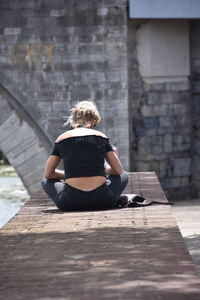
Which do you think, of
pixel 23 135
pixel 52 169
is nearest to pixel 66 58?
pixel 23 135

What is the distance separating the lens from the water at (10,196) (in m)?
18.5

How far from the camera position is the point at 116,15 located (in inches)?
595

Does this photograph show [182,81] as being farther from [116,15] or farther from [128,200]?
[128,200]

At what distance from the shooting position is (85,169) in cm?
698

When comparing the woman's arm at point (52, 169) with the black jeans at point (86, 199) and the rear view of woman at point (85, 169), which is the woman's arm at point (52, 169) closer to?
the rear view of woman at point (85, 169)

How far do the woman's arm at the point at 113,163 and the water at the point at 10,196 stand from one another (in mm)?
9481

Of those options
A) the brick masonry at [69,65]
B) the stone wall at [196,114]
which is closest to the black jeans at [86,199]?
the brick masonry at [69,65]

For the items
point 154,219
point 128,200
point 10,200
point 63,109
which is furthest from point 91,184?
point 10,200

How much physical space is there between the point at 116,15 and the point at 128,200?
848 centimetres

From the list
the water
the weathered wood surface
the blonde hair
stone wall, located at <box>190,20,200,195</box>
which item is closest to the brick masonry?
stone wall, located at <box>190,20,200,195</box>

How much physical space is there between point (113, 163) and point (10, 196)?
48.5 feet

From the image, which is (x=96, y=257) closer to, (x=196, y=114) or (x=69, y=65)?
(x=69, y=65)

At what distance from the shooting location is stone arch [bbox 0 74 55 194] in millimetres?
15328

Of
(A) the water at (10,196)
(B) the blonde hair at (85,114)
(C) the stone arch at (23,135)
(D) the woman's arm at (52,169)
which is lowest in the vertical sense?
(A) the water at (10,196)
